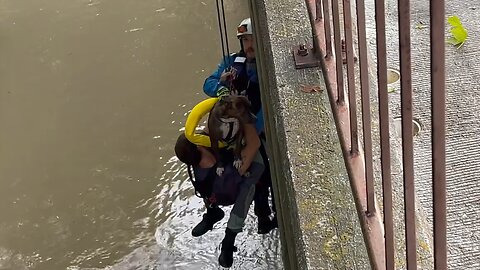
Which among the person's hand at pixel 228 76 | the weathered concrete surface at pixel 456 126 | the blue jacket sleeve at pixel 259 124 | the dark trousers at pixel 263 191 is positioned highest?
the weathered concrete surface at pixel 456 126

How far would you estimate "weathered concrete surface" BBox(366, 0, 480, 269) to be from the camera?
1740 millimetres

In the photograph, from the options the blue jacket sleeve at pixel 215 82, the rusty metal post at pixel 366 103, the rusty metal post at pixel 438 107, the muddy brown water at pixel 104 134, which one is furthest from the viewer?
the muddy brown water at pixel 104 134

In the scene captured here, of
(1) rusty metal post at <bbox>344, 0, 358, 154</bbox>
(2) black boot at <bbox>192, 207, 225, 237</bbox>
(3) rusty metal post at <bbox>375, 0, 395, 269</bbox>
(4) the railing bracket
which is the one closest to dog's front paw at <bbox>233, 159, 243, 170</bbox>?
(2) black boot at <bbox>192, 207, 225, 237</bbox>

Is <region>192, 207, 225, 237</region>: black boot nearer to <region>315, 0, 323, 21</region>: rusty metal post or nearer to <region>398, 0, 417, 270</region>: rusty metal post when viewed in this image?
<region>315, 0, 323, 21</region>: rusty metal post

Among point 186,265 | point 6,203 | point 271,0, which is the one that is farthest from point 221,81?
point 6,203

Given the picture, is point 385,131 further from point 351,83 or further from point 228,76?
point 228,76

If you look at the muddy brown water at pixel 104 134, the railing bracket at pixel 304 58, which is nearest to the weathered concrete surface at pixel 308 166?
the railing bracket at pixel 304 58

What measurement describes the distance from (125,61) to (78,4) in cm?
115

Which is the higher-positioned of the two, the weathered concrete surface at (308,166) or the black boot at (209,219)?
the weathered concrete surface at (308,166)

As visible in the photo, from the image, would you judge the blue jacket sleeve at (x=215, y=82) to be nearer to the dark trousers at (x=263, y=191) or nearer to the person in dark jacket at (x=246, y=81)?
the person in dark jacket at (x=246, y=81)

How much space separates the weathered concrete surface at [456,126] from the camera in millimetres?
1740

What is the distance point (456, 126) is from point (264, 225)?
1730 millimetres

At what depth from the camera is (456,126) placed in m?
2.10

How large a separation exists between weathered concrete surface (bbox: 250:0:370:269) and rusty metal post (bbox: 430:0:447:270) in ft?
1.58
